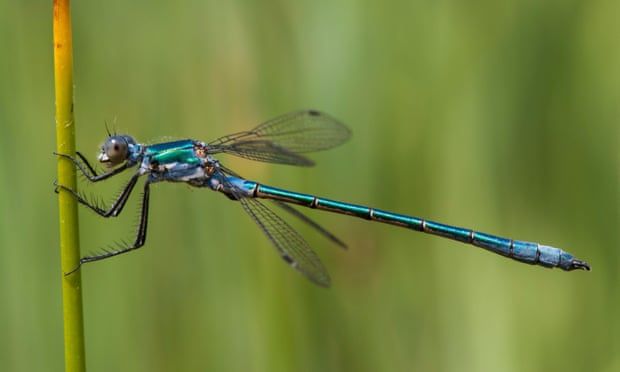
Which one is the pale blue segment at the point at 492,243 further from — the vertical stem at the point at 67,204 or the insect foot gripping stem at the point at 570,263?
the vertical stem at the point at 67,204

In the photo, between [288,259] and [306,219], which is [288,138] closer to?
[306,219]

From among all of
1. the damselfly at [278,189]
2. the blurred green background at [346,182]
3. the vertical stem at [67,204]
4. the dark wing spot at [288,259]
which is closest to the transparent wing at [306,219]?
the damselfly at [278,189]

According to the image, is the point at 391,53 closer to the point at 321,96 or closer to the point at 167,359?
the point at 321,96

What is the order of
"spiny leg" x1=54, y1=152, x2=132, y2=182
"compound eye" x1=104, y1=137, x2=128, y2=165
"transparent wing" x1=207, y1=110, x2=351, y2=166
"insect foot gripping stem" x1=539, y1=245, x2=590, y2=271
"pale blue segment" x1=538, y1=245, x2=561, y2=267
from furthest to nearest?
1. "transparent wing" x1=207, y1=110, x2=351, y2=166
2. "pale blue segment" x1=538, y1=245, x2=561, y2=267
3. "insect foot gripping stem" x1=539, y1=245, x2=590, y2=271
4. "compound eye" x1=104, y1=137, x2=128, y2=165
5. "spiny leg" x1=54, y1=152, x2=132, y2=182

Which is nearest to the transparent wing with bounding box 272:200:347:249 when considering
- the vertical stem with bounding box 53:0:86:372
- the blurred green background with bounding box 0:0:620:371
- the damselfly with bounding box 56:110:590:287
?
the damselfly with bounding box 56:110:590:287

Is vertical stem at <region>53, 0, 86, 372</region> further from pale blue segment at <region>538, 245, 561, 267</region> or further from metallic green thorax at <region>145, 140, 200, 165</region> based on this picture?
pale blue segment at <region>538, 245, 561, 267</region>
